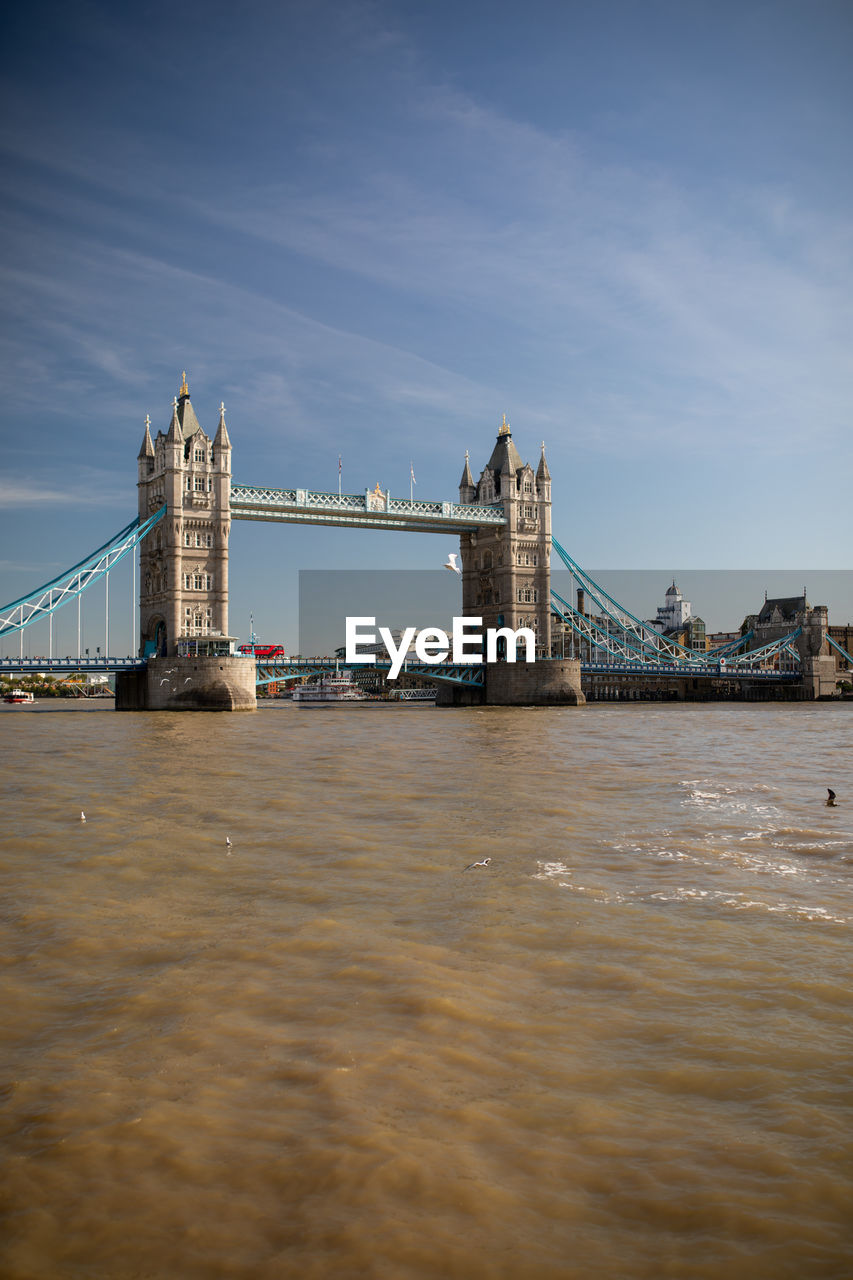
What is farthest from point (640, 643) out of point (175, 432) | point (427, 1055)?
point (427, 1055)

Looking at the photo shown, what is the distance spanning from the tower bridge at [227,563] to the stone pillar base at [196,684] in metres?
0.07

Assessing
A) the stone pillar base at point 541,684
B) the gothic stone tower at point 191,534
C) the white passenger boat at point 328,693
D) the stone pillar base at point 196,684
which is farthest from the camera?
the white passenger boat at point 328,693

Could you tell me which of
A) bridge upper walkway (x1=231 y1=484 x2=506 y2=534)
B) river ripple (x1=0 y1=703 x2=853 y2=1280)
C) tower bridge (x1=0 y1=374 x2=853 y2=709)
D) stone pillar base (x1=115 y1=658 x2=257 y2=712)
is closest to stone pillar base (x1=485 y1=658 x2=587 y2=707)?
tower bridge (x1=0 y1=374 x2=853 y2=709)

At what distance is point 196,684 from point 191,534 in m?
11.0

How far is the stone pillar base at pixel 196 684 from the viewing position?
51688 millimetres

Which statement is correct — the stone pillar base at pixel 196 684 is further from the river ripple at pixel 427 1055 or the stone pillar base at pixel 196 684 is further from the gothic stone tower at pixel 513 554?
the river ripple at pixel 427 1055

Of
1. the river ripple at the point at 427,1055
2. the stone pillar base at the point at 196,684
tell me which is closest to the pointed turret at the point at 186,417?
the stone pillar base at the point at 196,684

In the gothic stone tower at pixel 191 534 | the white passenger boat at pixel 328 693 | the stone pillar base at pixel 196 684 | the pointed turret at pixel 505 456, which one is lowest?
the white passenger boat at pixel 328 693

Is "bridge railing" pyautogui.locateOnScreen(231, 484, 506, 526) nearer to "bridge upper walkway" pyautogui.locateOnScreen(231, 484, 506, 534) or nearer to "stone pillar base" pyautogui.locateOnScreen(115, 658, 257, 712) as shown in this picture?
"bridge upper walkway" pyautogui.locateOnScreen(231, 484, 506, 534)

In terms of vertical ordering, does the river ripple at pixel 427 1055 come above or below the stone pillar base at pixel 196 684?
below

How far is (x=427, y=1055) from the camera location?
5309mm

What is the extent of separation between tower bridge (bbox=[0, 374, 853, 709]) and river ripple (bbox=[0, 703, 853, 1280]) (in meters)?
42.6

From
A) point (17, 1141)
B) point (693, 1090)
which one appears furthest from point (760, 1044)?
point (17, 1141)

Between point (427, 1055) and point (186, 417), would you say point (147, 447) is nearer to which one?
point (186, 417)
